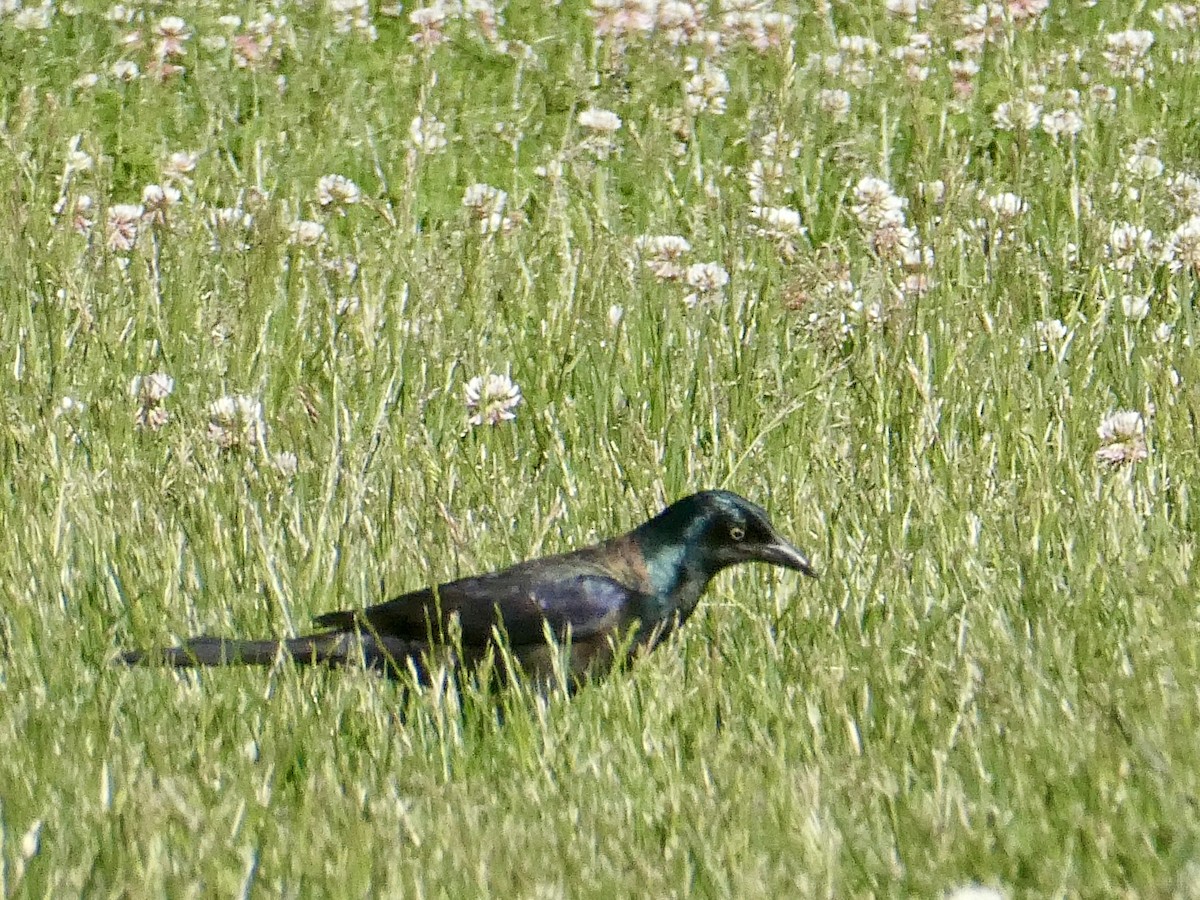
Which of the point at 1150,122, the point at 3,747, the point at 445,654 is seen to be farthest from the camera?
the point at 1150,122

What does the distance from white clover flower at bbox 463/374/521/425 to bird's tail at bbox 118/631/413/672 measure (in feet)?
2.99

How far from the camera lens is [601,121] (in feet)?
20.1

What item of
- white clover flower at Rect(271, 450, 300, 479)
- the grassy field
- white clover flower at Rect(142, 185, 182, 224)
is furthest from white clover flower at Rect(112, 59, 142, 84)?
white clover flower at Rect(271, 450, 300, 479)

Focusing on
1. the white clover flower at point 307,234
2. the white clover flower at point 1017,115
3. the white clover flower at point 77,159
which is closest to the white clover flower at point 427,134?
the white clover flower at point 307,234

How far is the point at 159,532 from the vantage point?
3721 mm

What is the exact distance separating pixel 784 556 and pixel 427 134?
238cm

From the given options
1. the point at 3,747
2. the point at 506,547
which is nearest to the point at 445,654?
the point at 506,547

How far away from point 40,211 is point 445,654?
2.30 meters

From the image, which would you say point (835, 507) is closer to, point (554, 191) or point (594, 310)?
point (594, 310)

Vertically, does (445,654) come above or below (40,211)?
below

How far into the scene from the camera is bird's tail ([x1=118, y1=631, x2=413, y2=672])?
Answer: 333cm

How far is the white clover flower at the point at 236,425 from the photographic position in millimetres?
4172

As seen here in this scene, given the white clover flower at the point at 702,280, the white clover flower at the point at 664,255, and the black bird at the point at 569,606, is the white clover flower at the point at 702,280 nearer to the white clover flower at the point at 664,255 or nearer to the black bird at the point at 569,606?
the white clover flower at the point at 664,255

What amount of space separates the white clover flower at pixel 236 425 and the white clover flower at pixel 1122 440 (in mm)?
1637
